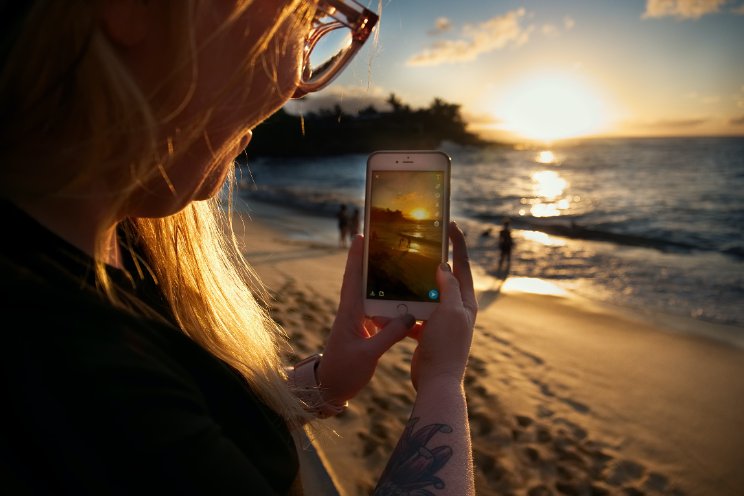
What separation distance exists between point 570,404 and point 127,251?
15.5 feet

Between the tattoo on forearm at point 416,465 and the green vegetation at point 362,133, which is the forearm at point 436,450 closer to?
the tattoo on forearm at point 416,465

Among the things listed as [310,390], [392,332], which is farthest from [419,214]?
[310,390]

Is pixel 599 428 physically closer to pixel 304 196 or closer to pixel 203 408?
pixel 203 408

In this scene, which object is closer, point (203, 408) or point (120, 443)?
point (120, 443)

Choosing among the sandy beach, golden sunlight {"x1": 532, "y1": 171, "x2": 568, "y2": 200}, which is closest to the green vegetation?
golden sunlight {"x1": 532, "y1": 171, "x2": 568, "y2": 200}

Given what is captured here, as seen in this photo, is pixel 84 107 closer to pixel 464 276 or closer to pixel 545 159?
pixel 464 276

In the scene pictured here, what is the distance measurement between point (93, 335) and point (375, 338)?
0.89m

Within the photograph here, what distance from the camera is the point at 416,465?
1074 millimetres

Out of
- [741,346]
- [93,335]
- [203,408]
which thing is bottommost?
[741,346]

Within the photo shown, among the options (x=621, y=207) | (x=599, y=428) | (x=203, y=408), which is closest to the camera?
(x=203, y=408)

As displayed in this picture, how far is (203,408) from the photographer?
0.68 meters

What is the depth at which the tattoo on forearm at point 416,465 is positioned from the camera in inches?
40.2

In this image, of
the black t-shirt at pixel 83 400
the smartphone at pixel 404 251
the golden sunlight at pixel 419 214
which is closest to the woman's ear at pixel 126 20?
the black t-shirt at pixel 83 400

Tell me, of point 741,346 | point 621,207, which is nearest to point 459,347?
point 741,346
